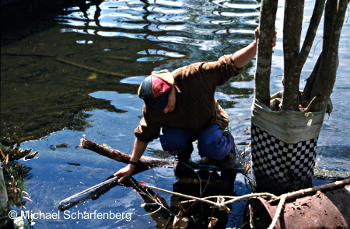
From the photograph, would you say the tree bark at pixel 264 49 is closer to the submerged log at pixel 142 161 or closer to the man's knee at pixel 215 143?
the man's knee at pixel 215 143

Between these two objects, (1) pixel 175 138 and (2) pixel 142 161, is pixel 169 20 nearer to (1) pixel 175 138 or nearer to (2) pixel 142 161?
(2) pixel 142 161

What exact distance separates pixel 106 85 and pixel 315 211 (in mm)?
4749

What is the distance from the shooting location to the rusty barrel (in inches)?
106

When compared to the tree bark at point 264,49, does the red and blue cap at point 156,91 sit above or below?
below

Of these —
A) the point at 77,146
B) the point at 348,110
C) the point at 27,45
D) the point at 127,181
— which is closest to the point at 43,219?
the point at 127,181

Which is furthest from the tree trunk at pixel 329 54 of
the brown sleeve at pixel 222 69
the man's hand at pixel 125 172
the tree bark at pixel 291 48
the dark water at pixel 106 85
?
Answer: the man's hand at pixel 125 172

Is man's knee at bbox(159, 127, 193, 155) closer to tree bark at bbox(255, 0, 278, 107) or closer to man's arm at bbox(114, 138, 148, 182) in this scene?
man's arm at bbox(114, 138, 148, 182)

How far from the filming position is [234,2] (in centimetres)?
1163

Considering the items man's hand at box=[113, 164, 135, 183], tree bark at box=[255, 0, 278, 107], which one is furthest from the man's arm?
tree bark at box=[255, 0, 278, 107]

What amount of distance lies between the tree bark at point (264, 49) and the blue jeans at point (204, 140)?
693 millimetres

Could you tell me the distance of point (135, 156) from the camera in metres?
3.95

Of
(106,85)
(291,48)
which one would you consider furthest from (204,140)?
(106,85)

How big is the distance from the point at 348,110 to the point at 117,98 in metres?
3.34

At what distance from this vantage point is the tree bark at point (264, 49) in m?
2.97
